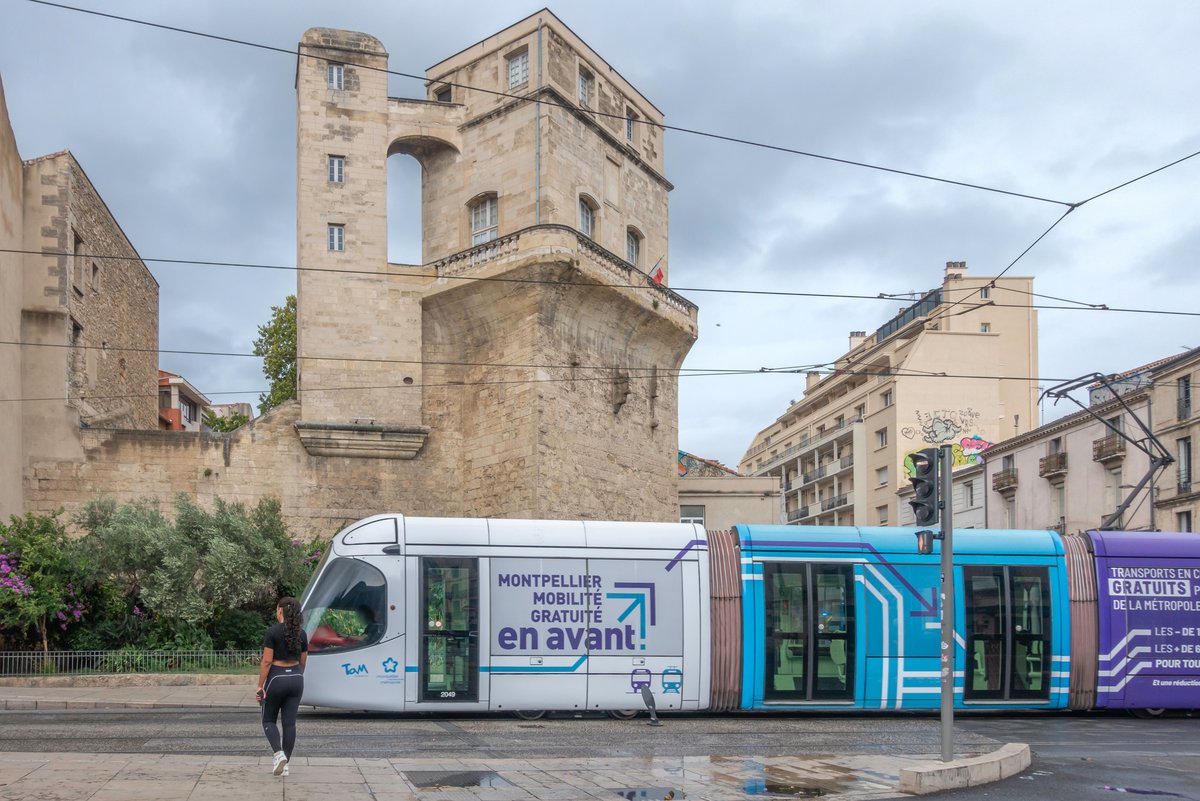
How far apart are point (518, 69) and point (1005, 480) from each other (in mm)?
23988

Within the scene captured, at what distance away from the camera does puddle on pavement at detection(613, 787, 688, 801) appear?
331 inches

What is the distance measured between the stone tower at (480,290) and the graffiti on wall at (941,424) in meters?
27.9

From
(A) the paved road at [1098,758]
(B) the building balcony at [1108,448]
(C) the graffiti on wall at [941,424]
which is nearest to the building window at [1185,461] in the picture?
(B) the building balcony at [1108,448]

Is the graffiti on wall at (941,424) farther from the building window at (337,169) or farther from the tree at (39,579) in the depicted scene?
the tree at (39,579)

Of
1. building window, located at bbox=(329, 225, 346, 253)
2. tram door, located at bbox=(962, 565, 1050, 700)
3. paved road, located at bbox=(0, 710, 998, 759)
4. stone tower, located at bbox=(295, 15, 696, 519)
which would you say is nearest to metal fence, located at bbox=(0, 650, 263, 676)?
paved road, located at bbox=(0, 710, 998, 759)

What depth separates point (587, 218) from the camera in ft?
100

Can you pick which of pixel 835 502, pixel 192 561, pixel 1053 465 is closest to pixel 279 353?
pixel 192 561

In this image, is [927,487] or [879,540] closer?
[927,487]

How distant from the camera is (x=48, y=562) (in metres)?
20.5

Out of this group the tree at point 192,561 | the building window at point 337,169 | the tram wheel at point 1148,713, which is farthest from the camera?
the building window at point 337,169

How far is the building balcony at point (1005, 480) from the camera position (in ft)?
141

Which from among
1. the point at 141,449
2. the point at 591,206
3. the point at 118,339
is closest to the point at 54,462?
the point at 141,449

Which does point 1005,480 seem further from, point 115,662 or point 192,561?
point 115,662

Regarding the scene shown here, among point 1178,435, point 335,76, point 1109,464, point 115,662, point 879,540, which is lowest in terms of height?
point 115,662
